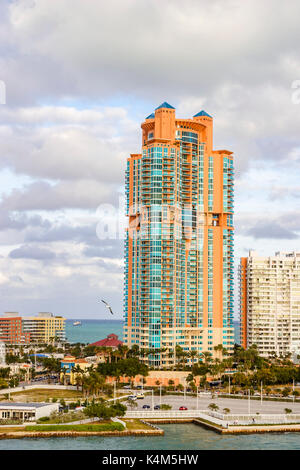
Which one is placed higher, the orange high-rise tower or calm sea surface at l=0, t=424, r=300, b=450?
the orange high-rise tower

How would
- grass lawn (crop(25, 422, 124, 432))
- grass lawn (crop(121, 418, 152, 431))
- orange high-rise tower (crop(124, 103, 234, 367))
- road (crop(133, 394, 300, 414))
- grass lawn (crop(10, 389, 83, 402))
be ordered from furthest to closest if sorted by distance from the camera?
1. orange high-rise tower (crop(124, 103, 234, 367))
2. grass lawn (crop(10, 389, 83, 402))
3. road (crop(133, 394, 300, 414))
4. grass lawn (crop(121, 418, 152, 431))
5. grass lawn (crop(25, 422, 124, 432))

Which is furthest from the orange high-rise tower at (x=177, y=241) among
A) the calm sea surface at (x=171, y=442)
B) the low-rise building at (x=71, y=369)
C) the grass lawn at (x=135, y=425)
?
the calm sea surface at (x=171, y=442)

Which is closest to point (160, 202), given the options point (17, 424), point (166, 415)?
point (166, 415)

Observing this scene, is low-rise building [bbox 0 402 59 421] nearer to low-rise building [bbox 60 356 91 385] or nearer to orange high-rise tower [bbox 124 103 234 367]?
low-rise building [bbox 60 356 91 385]

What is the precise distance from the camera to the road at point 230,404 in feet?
387

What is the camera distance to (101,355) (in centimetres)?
18900

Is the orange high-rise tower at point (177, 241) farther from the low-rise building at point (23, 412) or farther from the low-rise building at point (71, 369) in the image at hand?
the low-rise building at point (23, 412)

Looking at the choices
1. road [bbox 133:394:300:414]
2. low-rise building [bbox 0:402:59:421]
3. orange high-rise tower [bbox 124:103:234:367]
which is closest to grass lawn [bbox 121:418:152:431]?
road [bbox 133:394:300:414]

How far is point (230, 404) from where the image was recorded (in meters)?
126

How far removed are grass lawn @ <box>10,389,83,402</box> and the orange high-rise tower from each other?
27.6 metres

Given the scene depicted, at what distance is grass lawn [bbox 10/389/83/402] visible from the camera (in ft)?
422
